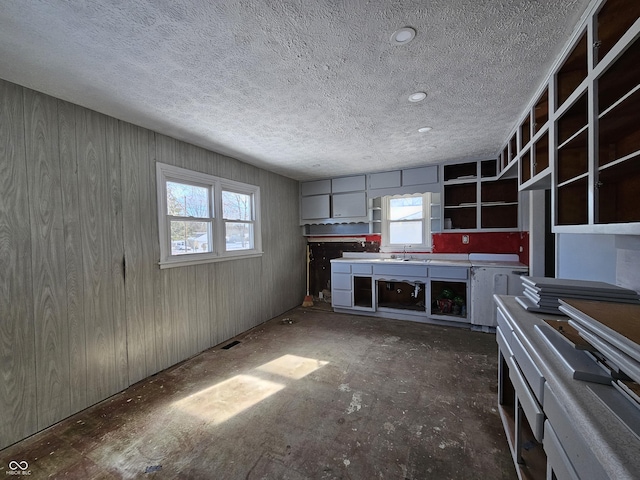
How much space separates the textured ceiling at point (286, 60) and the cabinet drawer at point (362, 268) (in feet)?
7.41

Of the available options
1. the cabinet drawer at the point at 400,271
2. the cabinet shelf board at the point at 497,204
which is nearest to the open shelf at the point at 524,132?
the cabinet shelf board at the point at 497,204

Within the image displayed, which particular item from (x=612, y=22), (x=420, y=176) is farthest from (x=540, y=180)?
(x=420, y=176)

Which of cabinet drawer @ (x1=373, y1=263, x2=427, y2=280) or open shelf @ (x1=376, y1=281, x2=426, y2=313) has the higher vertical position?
cabinet drawer @ (x1=373, y1=263, x2=427, y2=280)

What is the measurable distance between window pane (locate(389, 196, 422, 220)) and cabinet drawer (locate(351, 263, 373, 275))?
1045mm

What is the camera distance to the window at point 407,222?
4.39 meters

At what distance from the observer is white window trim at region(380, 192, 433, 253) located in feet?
14.3

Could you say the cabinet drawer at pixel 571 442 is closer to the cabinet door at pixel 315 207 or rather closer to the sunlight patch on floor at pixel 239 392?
the sunlight patch on floor at pixel 239 392

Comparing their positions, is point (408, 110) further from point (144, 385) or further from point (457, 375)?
point (144, 385)

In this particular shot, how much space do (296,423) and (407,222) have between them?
3.58 m

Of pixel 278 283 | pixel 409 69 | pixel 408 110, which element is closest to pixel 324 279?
pixel 278 283

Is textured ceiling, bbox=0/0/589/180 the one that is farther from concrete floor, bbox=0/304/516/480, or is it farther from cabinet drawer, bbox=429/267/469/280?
concrete floor, bbox=0/304/516/480

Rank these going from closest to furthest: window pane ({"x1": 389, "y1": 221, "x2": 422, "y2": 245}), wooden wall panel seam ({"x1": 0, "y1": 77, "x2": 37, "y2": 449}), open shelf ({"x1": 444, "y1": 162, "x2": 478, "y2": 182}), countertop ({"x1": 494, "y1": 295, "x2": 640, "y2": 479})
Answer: countertop ({"x1": 494, "y1": 295, "x2": 640, "y2": 479}), wooden wall panel seam ({"x1": 0, "y1": 77, "x2": 37, "y2": 449}), open shelf ({"x1": 444, "y1": 162, "x2": 478, "y2": 182}), window pane ({"x1": 389, "y1": 221, "x2": 422, "y2": 245})

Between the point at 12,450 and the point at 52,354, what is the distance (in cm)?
58

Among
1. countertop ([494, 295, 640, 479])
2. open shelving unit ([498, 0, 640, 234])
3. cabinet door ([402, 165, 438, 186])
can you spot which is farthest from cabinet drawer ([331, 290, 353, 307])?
countertop ([494, 295, 640, 479])
